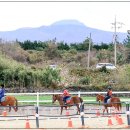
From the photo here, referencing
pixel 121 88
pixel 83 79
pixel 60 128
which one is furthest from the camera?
pixel 83 79

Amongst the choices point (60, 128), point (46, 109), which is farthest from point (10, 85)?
point (60, 128)

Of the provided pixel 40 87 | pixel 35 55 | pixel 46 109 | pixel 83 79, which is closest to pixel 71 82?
pixel 83 79

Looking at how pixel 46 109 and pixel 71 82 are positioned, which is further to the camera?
pixel 71 82

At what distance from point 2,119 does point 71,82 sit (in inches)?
1262

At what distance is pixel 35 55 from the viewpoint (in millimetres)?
87750

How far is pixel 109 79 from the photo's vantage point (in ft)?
186

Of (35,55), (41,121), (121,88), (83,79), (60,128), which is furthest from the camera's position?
(35,55)

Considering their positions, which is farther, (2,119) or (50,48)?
(50,48)

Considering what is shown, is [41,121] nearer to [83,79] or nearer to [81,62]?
[83,79]

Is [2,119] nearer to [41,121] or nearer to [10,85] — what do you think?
[41,121]

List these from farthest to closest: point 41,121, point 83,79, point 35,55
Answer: point 35,55 → point 83,79 → point 41,121

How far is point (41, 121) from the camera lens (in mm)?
24219

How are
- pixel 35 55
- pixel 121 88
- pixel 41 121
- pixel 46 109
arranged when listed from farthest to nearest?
pixel 35 55
pixel 121 88
pixel 46 109
pixel 41 121

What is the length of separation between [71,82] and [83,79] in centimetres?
164
